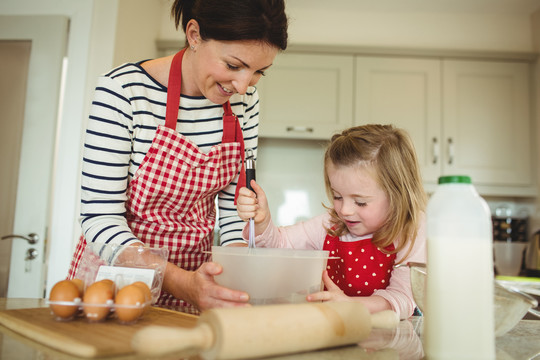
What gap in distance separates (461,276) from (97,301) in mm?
465

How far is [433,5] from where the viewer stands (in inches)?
118

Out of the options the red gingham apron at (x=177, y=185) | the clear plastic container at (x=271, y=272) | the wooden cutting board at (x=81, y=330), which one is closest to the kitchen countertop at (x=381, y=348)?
the wooden cutting board at (x=81, y=330)

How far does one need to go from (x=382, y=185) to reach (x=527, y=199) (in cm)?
242

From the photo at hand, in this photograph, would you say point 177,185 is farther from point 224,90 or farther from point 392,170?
point 392,170

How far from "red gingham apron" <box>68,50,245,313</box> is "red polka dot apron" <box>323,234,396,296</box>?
332 mm

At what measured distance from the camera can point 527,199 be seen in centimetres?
304

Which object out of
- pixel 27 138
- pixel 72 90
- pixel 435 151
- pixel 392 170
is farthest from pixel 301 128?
pixel 392 170

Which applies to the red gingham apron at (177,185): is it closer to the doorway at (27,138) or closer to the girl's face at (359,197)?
the girl's face at (359,197)

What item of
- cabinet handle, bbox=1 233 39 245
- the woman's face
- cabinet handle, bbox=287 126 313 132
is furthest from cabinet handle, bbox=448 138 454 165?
cabinet handle, bbox=1 233 39 245

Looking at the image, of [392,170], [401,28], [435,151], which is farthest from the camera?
[401,28]

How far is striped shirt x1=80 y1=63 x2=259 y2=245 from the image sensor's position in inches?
37.6

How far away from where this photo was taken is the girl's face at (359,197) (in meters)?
1.08

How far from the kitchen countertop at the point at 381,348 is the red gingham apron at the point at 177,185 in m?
0.47

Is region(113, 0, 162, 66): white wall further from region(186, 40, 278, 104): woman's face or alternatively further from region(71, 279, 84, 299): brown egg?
region(71, 279, 84, 299): brown egg
